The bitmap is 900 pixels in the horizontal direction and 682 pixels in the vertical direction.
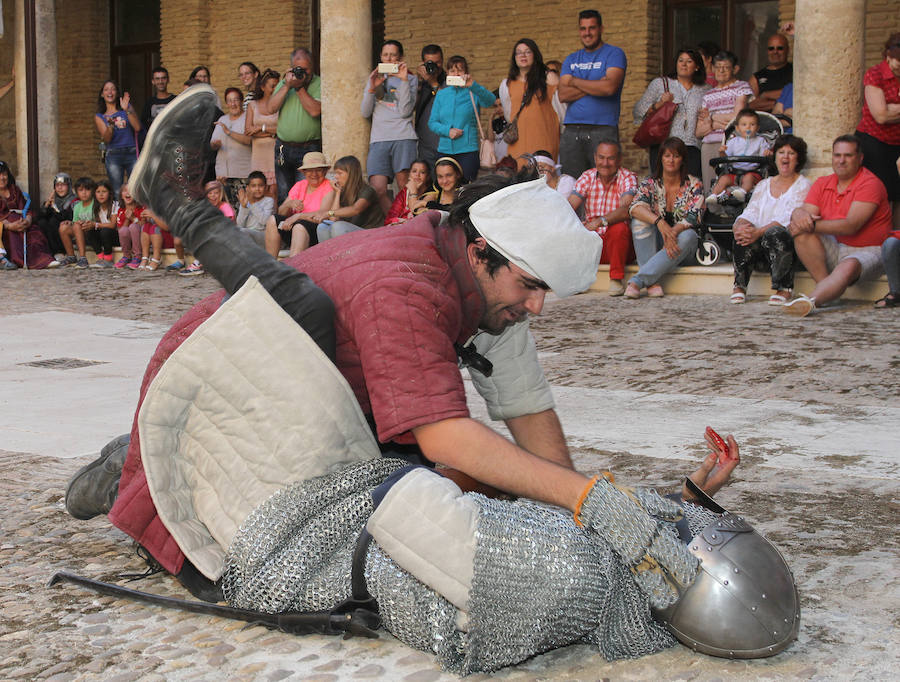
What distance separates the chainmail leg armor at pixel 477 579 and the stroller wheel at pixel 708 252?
23.5 ft

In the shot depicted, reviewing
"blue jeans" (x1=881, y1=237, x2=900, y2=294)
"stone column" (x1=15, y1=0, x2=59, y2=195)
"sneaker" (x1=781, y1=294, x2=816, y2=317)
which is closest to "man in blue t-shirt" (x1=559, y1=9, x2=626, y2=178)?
"sneaker" (x1=781, y1=294, x2=816, y2=317)

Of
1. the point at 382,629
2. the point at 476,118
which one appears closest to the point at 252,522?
the point at 382,629

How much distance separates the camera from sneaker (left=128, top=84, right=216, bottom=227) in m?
2.98

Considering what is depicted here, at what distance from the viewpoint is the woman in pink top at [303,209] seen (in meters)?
11.5

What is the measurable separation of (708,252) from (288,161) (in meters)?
4.72

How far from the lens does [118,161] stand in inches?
563

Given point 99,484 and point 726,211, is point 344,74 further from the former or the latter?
point 99,484

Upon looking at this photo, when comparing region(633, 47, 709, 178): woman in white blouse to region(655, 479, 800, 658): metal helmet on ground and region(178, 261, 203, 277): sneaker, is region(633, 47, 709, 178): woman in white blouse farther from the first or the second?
region(655, 479, 800, 658): metal helmet on ground

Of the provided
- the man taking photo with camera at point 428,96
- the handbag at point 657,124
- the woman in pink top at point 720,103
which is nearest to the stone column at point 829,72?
the woman in pink top at point 720,103

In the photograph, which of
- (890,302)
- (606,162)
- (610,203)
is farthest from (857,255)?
(606,162)

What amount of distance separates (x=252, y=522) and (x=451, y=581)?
53cm

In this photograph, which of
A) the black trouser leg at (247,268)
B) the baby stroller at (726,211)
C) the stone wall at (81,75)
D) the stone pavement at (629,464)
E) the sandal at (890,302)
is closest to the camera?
the stone pavement at (629,464)

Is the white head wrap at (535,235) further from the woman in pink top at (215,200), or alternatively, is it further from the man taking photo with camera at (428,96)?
the woman in pink top at (215,200)

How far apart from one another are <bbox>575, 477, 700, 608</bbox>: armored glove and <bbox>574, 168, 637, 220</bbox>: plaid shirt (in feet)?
24.4
